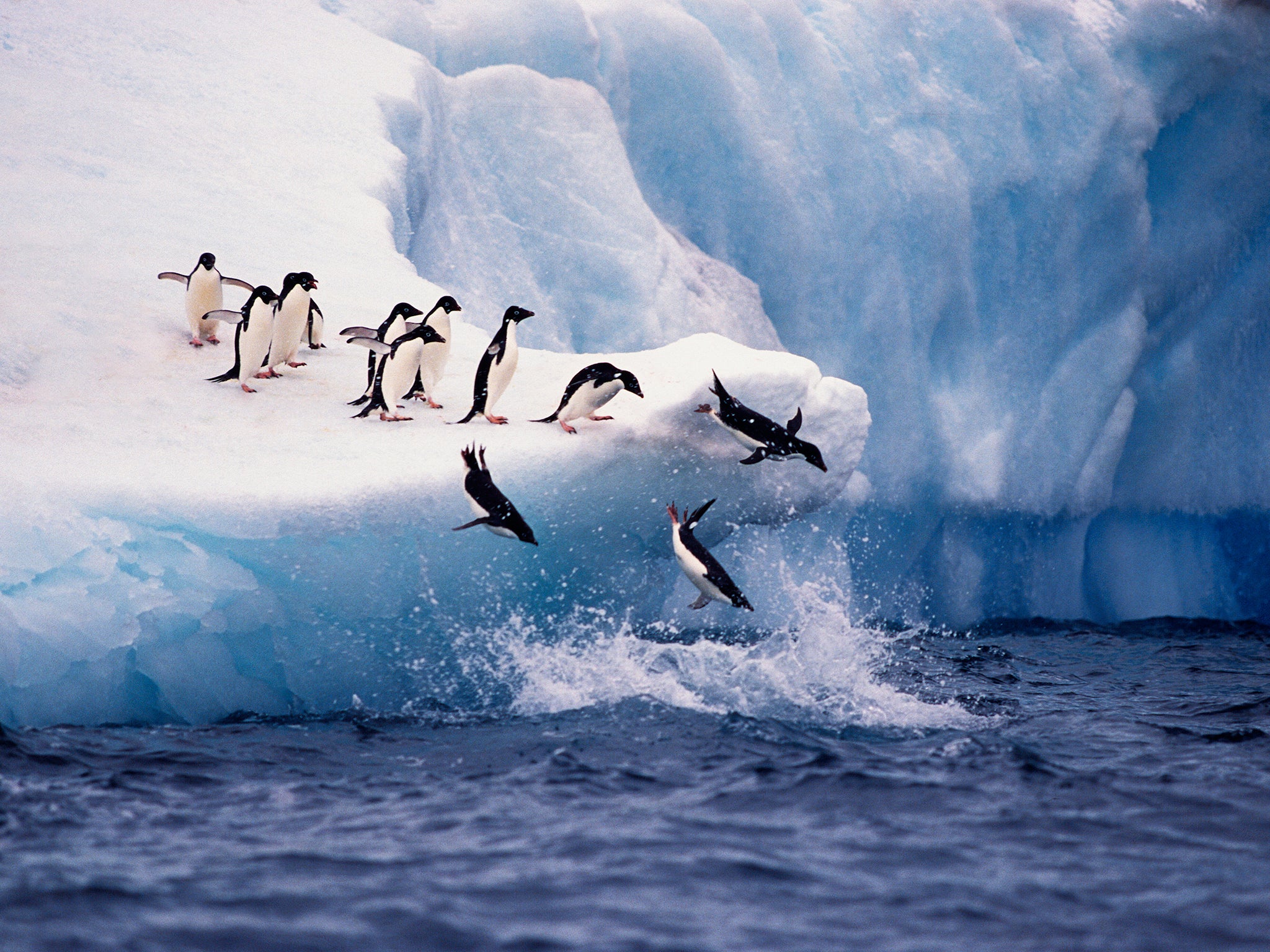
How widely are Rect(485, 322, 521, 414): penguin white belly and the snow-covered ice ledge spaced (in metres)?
0.12

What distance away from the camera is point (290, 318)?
6.15 metres

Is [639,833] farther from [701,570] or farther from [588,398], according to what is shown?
[588,398]

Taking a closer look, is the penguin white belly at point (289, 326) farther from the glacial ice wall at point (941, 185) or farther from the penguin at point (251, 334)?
the glacial ice wall at point (941, 185)

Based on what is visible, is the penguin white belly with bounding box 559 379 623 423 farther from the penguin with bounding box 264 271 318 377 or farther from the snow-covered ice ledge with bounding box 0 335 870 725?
the penguin with bounding box 264 271 318 377

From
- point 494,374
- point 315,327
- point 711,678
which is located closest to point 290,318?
point 315,327

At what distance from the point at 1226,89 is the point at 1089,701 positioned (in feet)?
25.7

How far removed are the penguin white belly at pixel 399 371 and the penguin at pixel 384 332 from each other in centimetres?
28

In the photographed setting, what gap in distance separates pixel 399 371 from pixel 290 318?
2.93 ft

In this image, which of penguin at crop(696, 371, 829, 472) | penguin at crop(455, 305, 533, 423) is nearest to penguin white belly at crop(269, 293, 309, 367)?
penguin at crop(455, 305, 533, 423)

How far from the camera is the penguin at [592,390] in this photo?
17.8ft

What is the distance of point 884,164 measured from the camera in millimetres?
11102

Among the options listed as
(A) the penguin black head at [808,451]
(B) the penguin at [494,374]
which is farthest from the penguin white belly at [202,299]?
(A) the penguin black head at [808,451]

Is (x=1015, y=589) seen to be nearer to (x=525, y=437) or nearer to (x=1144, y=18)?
(x=1144, y=18)

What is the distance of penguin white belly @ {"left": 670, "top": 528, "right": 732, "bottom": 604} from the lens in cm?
513
